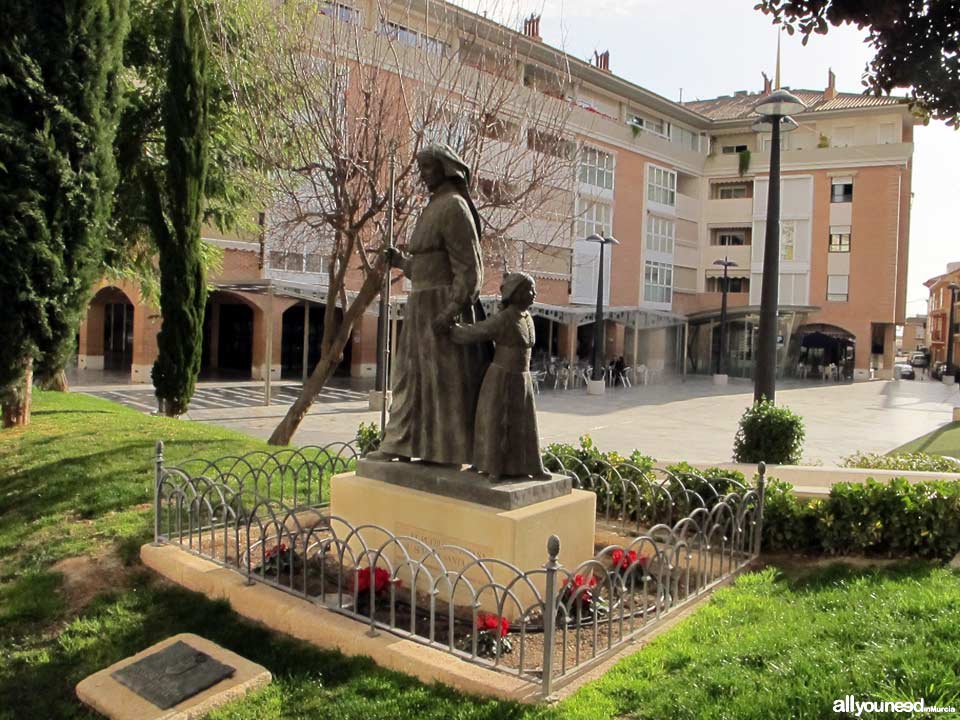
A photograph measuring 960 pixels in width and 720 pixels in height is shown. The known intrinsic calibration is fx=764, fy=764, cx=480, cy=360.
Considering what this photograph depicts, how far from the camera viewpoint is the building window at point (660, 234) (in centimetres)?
3991

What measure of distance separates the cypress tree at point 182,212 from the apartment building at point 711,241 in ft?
56.3

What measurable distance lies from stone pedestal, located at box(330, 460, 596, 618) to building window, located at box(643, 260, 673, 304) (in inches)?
1400

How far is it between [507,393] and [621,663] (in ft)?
5.92

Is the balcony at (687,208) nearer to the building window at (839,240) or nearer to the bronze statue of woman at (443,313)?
the building window at (839,240)

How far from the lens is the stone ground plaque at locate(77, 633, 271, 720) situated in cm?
387

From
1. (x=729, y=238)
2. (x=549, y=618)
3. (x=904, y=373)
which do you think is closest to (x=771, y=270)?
(x=549, y=618)

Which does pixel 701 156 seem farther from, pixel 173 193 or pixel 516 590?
pixel 516 590

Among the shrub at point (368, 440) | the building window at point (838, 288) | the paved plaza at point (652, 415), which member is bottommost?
the paved plaza at point (652, 415)

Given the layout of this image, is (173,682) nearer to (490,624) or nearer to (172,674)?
(172,674)

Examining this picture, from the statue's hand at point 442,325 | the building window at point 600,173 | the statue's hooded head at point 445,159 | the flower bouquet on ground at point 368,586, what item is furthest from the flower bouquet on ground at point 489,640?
the building window at point 600,173

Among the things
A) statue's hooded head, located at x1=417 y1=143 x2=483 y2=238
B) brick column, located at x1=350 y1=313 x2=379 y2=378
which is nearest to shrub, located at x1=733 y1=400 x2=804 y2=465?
statue's hooded head, located at x1=417 y1=143 x2=483 y2=238

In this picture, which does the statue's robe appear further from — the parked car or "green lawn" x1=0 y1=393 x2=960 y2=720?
the parked car

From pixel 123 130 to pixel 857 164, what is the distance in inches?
1459

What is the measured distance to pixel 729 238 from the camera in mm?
44000
